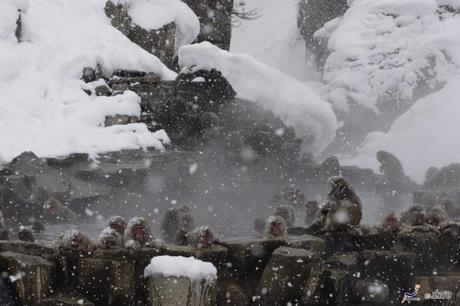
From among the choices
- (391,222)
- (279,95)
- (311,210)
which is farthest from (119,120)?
(391,222)

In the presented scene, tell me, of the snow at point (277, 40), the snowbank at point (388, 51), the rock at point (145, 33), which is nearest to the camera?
the rock at point (145, 33)

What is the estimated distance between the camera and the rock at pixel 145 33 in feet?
41.5

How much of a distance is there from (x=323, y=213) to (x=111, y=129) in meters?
5.27

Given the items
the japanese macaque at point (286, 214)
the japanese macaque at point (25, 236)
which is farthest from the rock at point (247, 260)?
the japanese macaque at point (286, 214)

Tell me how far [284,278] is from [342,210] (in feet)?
3.71

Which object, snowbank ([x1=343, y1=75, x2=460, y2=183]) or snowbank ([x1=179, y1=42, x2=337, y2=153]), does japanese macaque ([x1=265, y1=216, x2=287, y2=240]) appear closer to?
snowbank ([x1=179, y1=42, x2=337, y2=153])

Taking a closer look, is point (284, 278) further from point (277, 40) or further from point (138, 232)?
point (277, 40)

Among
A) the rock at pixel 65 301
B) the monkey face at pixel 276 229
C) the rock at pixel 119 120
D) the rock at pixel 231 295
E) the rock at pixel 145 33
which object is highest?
the rock at pixel 145 33

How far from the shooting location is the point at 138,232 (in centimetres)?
412

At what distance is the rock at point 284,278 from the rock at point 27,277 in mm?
1489

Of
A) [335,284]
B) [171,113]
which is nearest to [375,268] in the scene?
[335,284]

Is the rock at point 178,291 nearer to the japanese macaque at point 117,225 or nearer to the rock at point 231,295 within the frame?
the rock at point 231,295

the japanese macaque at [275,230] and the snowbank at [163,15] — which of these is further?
the snowbank at [163,15]

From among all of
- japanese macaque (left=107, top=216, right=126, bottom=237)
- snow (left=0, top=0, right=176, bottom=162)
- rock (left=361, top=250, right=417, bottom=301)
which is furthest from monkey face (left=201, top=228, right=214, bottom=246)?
snow (left=0, top=0, right=176, bottom=162)
